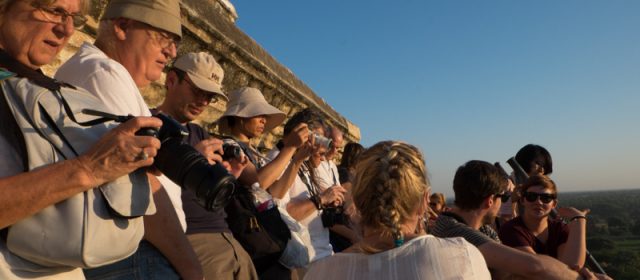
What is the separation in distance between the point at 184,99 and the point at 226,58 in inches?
49.2

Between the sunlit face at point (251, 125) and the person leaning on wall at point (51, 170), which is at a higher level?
the person leaning on wall at point (51, 170)

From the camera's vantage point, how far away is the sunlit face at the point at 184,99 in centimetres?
213

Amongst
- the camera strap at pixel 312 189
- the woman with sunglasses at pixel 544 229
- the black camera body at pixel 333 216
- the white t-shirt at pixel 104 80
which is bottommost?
the black camera body at pixel 333 216

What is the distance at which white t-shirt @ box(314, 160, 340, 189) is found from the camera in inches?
135

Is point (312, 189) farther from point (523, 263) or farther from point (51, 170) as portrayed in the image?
point (51, 170)

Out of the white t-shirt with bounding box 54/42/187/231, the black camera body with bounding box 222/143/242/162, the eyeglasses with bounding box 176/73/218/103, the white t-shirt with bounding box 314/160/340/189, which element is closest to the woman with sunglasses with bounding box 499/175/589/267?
the white t-shirt with bounding box 314/160/340/189

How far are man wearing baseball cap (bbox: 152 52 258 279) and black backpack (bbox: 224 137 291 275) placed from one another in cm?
15

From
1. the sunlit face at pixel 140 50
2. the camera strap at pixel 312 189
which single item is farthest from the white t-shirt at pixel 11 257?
the camera strap at pixel 312 189

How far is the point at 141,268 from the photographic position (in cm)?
136

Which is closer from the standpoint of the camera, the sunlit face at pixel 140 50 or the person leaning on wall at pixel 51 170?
the person leaning on wall at pixel 51 170

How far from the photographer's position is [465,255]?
1504 millimetres

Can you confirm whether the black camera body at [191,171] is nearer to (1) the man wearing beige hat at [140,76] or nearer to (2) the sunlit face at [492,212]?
(1) the man wearing beige hat at [140,76]

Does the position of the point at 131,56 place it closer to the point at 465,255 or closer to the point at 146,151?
the point at 146,151

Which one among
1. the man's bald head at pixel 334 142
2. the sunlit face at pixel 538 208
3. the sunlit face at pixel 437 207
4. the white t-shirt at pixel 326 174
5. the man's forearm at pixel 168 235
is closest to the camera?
the man's forearm at pixel 168 235
